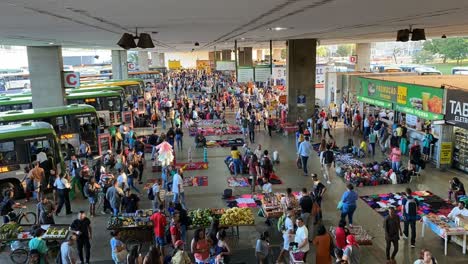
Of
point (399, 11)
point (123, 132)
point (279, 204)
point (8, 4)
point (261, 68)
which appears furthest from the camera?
point (261, 68)

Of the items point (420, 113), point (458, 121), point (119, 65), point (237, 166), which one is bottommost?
Result: point (237, 166)

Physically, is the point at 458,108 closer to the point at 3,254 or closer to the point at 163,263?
the point at 163,263

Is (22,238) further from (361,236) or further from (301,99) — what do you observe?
(301,99)

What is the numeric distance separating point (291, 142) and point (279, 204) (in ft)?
40.1

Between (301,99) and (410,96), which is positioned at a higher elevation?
(410,96)

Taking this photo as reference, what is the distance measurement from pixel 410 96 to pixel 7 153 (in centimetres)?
1716

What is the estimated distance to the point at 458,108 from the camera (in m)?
14.9

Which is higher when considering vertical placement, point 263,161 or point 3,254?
point 263,161

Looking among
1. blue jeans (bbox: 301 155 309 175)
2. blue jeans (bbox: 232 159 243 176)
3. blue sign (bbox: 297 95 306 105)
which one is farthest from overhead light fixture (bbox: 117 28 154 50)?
blue sign (bbox: 297 95 306 105)

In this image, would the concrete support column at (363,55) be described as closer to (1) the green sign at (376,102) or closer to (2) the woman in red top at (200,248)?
(1) the green sign at (376,102)

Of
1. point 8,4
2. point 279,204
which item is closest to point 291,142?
point 279,204

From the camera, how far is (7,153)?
630 inches

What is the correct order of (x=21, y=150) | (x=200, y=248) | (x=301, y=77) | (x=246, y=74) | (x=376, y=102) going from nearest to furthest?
(x=200, y=248), (x=21, y=150), (x=376, y=102), (x=301, y=77), (x=246, y=74)

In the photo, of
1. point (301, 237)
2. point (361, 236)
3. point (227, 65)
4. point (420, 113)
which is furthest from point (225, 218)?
point (227, 65)
